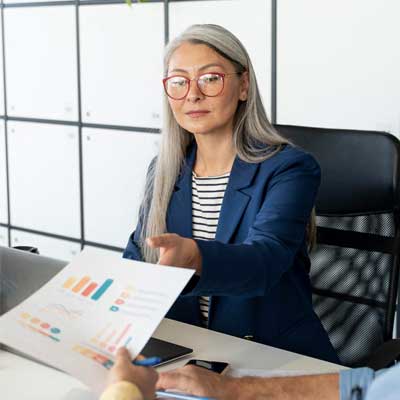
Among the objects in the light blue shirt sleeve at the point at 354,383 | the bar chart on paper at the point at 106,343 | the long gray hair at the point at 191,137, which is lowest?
the light blue shirt sleeve at the point at 354,383

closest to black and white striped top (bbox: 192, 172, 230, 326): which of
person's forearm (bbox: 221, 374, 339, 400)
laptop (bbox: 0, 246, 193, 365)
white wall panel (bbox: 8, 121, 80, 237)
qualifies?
laptop (bbox: 0, 246, 193, 365)

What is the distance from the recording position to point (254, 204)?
1880 mm

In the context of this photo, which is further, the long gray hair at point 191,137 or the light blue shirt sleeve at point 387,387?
the long gray hair at point 191,137

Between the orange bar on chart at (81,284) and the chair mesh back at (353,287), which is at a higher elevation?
the orange bar on chart at (81,284)

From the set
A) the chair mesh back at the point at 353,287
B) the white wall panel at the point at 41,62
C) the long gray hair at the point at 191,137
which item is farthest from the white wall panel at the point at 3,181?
the chair mesh back at the point at 353,287

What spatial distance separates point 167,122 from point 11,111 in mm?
2218

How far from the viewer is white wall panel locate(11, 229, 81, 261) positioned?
12.9 ft

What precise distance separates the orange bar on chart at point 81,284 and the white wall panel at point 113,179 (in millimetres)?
2295

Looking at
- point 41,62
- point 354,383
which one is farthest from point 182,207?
point 41,62

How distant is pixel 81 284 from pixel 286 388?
16.6 inches

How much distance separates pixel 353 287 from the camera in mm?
1962

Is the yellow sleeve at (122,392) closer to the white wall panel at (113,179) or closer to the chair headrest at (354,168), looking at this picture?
the chair headrest at (354,168)

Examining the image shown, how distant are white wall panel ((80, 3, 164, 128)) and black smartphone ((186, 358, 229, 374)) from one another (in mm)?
2021

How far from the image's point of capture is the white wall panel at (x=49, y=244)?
3.94 m
